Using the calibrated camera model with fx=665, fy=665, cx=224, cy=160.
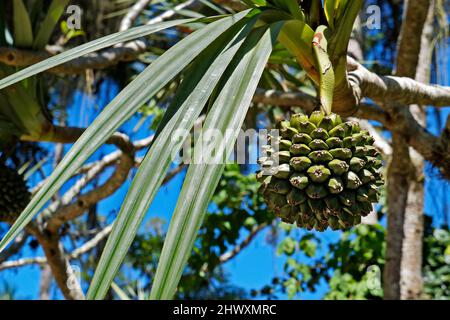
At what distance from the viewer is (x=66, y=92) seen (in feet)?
17.2

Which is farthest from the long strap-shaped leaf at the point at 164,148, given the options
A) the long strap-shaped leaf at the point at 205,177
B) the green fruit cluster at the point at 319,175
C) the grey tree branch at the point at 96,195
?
the grey tree branch at the point at 96,195

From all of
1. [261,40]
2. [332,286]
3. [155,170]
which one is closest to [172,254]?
[155,170]

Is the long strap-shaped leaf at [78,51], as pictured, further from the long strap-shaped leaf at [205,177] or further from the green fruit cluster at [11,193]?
the green fruit cluster at [11,193]

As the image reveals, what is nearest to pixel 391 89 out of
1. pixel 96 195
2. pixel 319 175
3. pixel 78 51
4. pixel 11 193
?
pixel 319 175

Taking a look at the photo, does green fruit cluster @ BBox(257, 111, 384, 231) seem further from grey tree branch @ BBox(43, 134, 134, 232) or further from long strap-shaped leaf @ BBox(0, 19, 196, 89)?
grey tree branch @ BBox(43, 134, 134, 232)

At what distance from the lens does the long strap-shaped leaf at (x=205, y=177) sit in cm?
84

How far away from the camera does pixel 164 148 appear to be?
0.99m

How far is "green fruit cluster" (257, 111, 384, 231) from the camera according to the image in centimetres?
117

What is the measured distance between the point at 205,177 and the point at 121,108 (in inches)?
7.6

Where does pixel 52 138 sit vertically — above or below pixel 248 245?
above

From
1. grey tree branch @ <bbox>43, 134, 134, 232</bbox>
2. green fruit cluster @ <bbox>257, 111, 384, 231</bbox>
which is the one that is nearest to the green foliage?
grey tree branch @ <bbox>43, 134, 134, 232</bbox>

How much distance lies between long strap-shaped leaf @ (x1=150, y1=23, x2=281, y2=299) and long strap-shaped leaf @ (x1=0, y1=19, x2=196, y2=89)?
0.17m

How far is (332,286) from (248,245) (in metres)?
1.31
